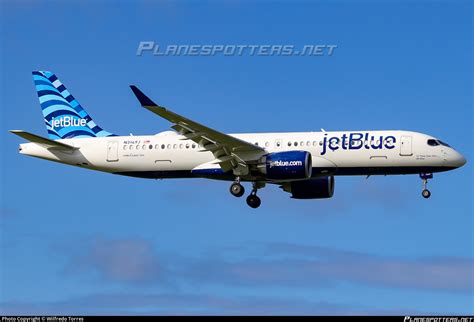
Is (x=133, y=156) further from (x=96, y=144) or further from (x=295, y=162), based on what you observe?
(x=295, y=162)

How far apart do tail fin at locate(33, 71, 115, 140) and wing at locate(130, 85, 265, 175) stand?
329 inches

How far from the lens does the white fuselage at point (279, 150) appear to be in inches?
2002

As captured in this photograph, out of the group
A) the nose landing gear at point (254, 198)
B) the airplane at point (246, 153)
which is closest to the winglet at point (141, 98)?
the airplane at point (246, 153)

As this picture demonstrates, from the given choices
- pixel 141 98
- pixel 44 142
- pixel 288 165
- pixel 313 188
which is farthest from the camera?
pixel 313 188

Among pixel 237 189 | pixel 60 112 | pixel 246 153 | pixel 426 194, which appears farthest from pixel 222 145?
pixel 60 112

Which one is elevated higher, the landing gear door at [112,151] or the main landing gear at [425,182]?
the landing gear door at [112,151]

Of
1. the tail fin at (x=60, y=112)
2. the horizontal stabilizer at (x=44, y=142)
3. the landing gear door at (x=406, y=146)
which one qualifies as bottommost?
the landing gear door at (x=406, y=146)

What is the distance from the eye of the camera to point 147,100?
152 ft

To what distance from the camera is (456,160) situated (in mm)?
51125

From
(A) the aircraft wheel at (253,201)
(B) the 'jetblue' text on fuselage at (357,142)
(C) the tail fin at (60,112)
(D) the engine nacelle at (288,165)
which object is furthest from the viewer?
(C) the tail fin at (60,112)

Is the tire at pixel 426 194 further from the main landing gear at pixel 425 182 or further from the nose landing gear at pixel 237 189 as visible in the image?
the nose landing gear at pixel 237 189

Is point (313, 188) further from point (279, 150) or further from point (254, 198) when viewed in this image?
point (279, 150)

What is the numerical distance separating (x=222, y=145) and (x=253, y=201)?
16.5 ft

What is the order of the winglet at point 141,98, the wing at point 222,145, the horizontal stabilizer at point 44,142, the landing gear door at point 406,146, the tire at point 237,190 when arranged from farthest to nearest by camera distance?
the horizontal stabilizer at point 44,142, the tire at point 237,190, the landing gear door at point 406,146, the wing at point 222,145, the winglet at point 141,98
